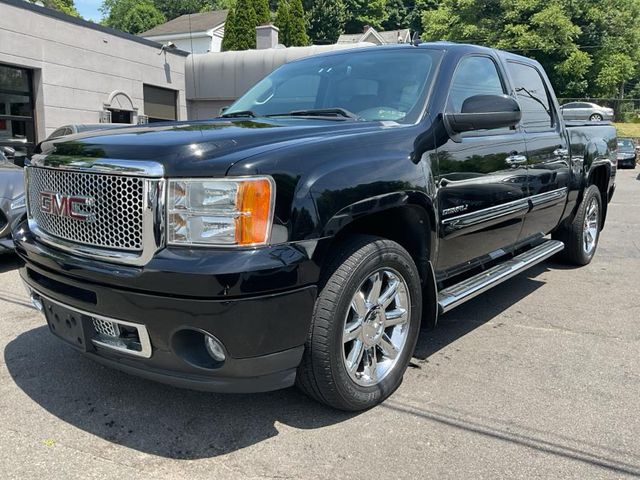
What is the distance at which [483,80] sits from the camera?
4125 mm

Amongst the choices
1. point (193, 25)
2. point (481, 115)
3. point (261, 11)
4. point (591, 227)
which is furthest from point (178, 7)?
point (481, 115)

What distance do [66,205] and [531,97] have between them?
375 cm

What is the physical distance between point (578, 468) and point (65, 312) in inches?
96.2

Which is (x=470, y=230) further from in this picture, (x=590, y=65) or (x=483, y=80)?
(x=590, y=65)

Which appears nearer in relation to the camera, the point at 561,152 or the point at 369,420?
the point at 369,420

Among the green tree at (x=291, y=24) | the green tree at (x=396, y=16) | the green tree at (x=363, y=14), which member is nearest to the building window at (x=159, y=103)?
the green tree at (x=291, y=24)

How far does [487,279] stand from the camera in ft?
12.8

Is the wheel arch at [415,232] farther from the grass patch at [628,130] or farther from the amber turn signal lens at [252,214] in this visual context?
the grass patch at [628,130]

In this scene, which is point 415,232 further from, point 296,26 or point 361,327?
point 296,26

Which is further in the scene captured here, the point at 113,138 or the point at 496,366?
the point at 496,366

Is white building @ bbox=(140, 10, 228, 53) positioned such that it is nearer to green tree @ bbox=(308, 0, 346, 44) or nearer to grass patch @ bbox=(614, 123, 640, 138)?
green tree @ bbox=(308, 0, 346, 44)

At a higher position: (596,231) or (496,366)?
(596,231)

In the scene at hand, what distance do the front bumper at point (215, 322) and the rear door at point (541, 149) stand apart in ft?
8.70

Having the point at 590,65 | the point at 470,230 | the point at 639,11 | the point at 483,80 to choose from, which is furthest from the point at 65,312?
the point at 639,11
